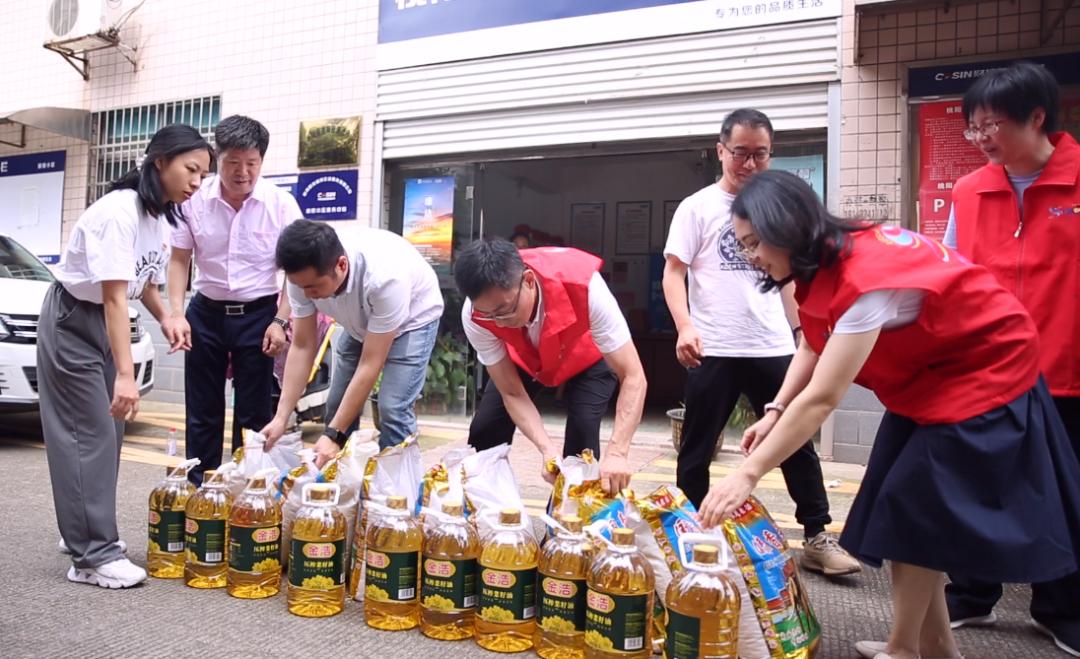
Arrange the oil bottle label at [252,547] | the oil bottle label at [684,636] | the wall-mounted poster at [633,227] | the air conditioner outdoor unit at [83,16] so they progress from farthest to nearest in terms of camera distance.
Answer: the wall-mounted poster at [633,227] → the air conditioner outdoor unit at [83,16] → the oil bottle label at [252,547] → the oil bottle label at [684,636]

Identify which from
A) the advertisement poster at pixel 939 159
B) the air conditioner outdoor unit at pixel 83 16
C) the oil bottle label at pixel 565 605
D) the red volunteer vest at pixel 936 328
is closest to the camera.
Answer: the red volunteer vest at pixel 936 328

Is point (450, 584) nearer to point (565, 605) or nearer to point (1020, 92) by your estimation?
point (565, 605)

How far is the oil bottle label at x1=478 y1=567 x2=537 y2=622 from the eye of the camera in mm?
2367

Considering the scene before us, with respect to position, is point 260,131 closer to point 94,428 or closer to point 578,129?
point 94,428

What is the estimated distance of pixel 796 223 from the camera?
1.91 m

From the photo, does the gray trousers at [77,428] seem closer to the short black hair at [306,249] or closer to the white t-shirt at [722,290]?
the short black hair at [306,249]

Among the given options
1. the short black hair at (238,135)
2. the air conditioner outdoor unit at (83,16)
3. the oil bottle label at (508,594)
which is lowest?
the oil bottle label at (508,594)

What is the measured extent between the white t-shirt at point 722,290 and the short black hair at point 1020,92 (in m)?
1.00

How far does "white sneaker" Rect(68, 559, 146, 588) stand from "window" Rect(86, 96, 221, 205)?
244 inches

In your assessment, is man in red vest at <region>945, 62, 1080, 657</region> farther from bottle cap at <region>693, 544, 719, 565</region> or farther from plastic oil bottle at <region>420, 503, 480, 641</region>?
plastic oil bottle at <region>420, 503, 480, 641</region>

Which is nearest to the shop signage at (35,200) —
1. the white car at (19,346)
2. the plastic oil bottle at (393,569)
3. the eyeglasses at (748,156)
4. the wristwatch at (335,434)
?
the white car at (19,346)

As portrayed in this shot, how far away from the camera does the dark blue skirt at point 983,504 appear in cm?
195

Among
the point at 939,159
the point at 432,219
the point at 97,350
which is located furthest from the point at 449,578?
the point at 432,219

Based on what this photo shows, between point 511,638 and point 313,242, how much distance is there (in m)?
1.45
